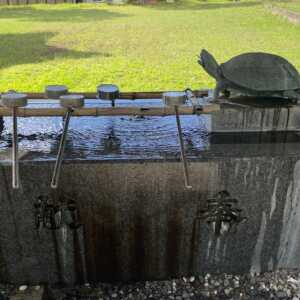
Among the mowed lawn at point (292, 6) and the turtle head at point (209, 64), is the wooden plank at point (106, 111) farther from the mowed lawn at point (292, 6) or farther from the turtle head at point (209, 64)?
the mowed lawn at point (292, 6)

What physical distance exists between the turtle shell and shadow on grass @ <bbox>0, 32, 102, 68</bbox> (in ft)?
22.3

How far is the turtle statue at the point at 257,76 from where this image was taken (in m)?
2.64

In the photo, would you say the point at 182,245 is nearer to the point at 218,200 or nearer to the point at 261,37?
the point at 218,200

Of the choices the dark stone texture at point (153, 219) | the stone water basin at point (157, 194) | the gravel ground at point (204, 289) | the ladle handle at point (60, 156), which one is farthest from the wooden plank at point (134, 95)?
the gravel ground at point (204, 289)

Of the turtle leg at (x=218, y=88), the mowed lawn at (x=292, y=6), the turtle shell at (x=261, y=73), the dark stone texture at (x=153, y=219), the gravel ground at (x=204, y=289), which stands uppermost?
the mowed lawn at (x=292, y=6)

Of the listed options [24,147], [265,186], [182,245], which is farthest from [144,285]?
[24,147]

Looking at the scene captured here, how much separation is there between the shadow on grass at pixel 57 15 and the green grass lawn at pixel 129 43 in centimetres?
4

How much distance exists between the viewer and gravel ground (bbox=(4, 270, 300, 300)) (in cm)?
272

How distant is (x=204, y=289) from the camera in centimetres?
278

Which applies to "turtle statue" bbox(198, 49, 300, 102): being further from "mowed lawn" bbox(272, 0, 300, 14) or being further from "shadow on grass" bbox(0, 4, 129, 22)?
"mowed lawn" bbox(272, 0, 300, 14)

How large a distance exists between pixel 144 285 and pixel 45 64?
265 inches

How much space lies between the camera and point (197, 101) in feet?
8.98

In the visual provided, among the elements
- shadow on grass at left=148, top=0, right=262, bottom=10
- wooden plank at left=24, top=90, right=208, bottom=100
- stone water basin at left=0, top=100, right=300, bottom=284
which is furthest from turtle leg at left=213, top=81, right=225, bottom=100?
shadow on grass at left=148, top=0, right=262, bottom=10

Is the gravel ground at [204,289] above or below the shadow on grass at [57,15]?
below
